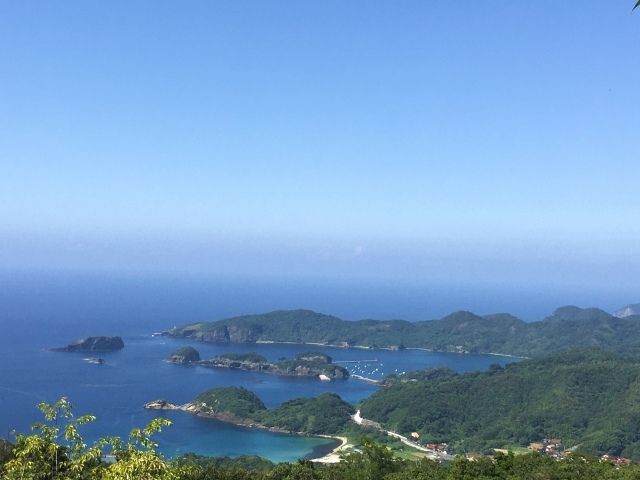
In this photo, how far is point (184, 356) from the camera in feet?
336

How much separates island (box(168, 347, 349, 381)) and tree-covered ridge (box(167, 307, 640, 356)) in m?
25.6

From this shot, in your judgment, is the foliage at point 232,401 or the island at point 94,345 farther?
the island at point 94,345

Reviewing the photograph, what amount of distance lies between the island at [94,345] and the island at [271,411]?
1572 inches

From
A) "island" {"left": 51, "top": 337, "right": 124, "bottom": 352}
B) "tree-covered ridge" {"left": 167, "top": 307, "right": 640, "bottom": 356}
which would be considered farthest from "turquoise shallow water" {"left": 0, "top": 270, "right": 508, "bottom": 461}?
"tree-covered ridge" {"left": 167, "top": 307, "right": 640, "bottom": 356}

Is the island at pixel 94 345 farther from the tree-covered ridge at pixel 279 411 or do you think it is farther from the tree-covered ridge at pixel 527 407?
the tree-covered ridge at pixel 527 407

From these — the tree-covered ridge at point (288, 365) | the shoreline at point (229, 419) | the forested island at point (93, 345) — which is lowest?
the shoreline at point (229, 419)

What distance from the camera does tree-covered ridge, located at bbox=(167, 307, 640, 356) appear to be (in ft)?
422

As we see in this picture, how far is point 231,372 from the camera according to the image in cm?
9781

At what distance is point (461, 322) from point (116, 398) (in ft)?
297

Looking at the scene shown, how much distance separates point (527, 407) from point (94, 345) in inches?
2958

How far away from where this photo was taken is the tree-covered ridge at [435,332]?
129 metres

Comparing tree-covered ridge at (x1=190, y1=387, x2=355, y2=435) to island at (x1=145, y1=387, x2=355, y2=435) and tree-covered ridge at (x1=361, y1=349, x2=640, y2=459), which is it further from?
tree-covered ridge at (x1=361, y1=349, x2=640, y2=459)

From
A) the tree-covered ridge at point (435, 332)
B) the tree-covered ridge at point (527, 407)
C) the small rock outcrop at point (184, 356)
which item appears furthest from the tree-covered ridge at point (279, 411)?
the tree-covered ridge at point (435, 332)

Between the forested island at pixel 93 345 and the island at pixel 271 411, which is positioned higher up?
the forested island at pixel 93 345
